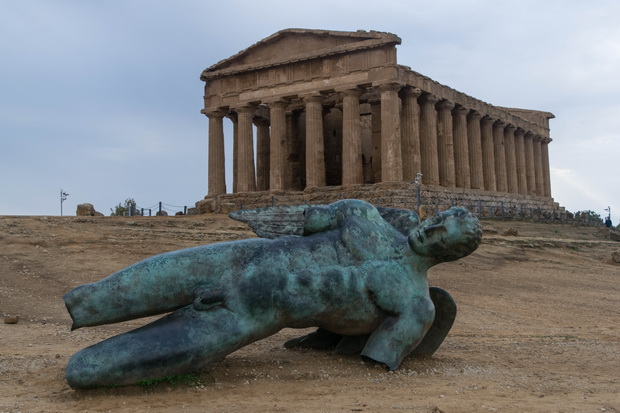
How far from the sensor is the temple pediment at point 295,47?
103ft

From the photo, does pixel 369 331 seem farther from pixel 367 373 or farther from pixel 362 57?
pixel 362 57

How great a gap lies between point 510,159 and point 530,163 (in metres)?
3.80

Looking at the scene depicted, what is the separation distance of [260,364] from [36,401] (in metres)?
1.93

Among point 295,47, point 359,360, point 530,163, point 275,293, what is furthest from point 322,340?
point 530,163

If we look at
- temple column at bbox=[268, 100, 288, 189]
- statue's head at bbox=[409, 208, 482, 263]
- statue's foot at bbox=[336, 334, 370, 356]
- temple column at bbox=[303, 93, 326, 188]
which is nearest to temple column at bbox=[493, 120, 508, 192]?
temple column at bbox=[303, 93, 326, 188]

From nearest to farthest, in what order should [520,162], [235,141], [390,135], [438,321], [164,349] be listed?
[164,349], [438,321], [390,135], [235,141], [520,162]

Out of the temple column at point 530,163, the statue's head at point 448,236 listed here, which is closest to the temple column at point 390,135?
the temple column at point 530,163

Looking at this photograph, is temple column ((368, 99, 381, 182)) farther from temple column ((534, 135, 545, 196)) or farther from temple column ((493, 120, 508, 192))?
temple column ((534, 135, 545, 196))

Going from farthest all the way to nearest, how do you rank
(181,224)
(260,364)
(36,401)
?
1. (181,224)
2. (260,364)
3. (36,401)

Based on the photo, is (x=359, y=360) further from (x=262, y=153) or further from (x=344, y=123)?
(x=262, y=153)

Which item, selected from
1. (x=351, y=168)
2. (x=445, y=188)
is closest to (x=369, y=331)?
(x=351, y=168)

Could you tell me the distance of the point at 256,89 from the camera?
3534 centimetres

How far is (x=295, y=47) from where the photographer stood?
34.2 m

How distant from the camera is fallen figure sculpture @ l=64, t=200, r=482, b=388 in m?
4.54
